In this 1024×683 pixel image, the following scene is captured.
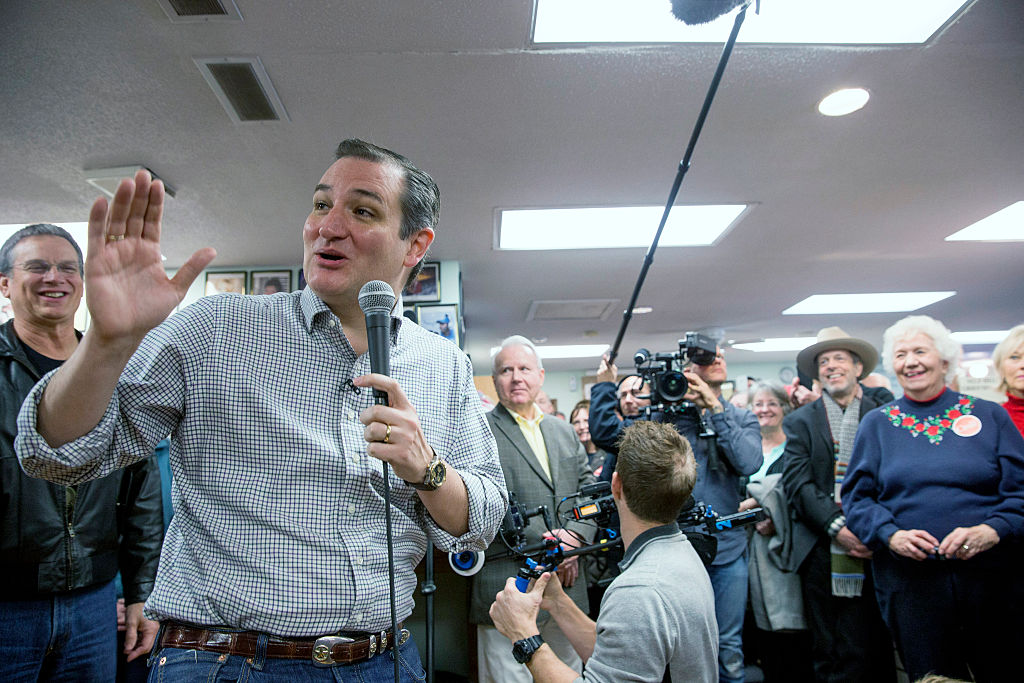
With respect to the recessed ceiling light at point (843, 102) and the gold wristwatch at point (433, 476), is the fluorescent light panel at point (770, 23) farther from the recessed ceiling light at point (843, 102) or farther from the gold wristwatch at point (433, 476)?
the gold wristwatch at point (433, 476)

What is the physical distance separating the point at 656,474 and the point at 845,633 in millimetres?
1610

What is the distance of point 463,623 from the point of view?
2547 mm

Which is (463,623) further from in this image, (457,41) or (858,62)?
(858,62)

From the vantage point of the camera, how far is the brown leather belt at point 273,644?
0.81m

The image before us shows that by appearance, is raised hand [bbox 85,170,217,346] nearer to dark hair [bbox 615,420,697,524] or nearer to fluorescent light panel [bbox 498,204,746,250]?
dark hair [bbox 615,420,697,524]

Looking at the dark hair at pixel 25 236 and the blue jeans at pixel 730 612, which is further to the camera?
the blue jeans at pixel 730 612

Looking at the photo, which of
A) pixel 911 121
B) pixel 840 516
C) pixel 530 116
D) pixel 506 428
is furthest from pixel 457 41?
pixel 840 516

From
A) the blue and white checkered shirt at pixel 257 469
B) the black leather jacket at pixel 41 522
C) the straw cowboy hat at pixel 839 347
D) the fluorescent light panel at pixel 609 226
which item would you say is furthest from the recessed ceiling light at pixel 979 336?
the black leather jacket at pixel 41 522

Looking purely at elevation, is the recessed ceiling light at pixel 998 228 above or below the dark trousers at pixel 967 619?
above

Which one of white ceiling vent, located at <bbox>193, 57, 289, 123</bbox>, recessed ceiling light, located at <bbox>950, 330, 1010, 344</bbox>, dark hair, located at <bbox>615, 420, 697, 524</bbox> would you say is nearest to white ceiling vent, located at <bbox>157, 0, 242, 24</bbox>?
white ceiling vent, located at <bbox>193, 57, 289, 123</bbox>

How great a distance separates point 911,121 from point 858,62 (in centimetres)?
66

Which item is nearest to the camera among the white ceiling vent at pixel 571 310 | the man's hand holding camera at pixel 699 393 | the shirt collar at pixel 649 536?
the shirt collar at pixel 649 536

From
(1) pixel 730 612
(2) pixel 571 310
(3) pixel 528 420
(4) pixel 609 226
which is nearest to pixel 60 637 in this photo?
(3) pixel 528 420

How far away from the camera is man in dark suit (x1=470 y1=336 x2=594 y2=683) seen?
2199 millimetres
